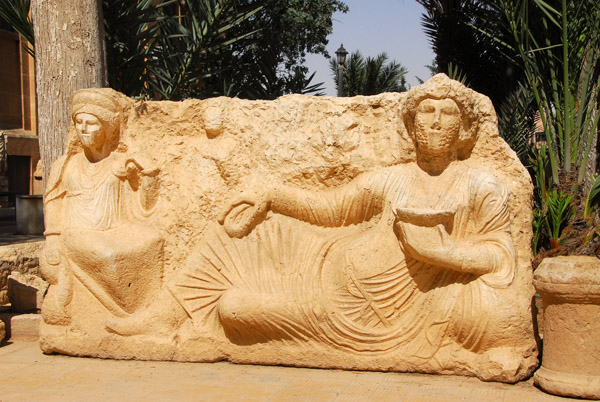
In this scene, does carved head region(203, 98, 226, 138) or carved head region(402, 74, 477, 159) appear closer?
carved head region(402, 74, 477, 159)

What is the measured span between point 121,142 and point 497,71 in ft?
20.5

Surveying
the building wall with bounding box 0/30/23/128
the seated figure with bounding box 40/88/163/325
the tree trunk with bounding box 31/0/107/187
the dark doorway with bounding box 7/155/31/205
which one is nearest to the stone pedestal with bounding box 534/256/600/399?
the seated figure with bounding box 40/88/163/325

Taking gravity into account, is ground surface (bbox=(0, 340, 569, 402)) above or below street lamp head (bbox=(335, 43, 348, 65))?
below

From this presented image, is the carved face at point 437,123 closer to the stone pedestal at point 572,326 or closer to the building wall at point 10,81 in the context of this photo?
the stone pedestal at point 572,326

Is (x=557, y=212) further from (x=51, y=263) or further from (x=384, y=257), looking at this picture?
(x=51, y=263)

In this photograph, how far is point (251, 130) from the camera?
→ 4504 millimetres

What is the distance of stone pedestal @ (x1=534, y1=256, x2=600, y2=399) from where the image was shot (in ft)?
11.4

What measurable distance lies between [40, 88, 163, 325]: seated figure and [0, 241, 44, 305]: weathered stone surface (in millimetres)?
1427

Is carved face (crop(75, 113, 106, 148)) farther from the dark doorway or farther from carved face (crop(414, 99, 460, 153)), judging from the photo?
the dark doorway

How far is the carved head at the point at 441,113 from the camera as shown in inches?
154

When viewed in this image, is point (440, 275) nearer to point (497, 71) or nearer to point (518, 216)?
point (518, 216)

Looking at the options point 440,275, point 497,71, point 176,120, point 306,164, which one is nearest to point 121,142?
point 176,120

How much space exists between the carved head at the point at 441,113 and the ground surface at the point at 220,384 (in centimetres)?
148

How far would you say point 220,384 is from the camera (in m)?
3.83
